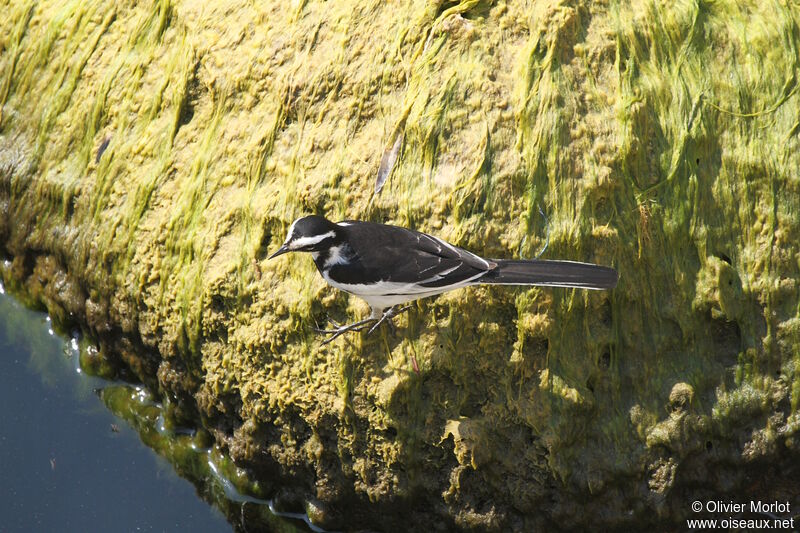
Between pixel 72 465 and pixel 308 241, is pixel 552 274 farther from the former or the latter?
pixel 72 465

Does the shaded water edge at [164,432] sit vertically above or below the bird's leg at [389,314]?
below

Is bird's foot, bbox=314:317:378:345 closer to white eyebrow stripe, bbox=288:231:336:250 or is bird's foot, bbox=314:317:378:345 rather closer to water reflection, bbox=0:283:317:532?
white eyebrow stripe, bbox=288:231:336:250

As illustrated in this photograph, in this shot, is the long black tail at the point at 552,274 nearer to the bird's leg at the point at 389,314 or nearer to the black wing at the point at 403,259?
the black wing at the point at 403,259

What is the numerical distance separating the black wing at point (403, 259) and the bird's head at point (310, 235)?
0.12 meters

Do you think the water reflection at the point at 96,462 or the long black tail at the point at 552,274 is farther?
the water reflection at the point at 96,462

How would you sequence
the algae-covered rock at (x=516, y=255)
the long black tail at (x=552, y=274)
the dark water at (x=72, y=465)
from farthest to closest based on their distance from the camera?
the dark water at (x=72, y=465), the algae-covered rock at (x=516, y=255), the long black tail at (x=552, y=274)

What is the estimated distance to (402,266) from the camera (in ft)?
12.1

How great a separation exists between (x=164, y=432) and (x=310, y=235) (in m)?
1.85

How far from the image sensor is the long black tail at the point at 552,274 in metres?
3.58

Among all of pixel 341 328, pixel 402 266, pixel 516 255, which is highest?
pixel 402 266

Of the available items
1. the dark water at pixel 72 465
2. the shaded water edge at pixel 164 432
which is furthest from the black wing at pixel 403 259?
the dark water at pixel 72 465

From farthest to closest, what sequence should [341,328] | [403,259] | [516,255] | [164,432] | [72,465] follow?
[164,432] → [72,465] → [341,328] → [516,255] → [403,259]

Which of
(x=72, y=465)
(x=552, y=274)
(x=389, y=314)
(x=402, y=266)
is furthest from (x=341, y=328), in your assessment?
(x=72, y=465)

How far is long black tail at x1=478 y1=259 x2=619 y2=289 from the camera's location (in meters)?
3.58
